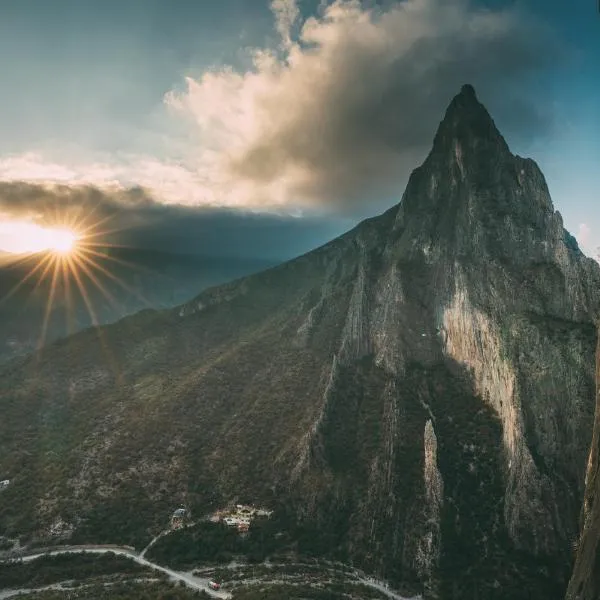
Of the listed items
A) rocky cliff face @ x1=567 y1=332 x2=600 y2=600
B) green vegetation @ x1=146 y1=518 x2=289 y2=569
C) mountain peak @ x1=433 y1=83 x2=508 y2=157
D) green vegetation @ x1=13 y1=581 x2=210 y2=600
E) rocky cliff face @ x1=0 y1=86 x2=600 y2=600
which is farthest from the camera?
mountain peak @ x1=433 y1=83 x2=508 y2=157

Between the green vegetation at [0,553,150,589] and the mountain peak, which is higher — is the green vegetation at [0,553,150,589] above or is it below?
below

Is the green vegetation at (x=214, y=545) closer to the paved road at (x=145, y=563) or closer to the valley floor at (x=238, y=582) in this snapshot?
the paved road at (x=145, y=563)

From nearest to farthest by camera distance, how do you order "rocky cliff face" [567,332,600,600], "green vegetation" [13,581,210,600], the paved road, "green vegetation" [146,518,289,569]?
"rocky cliff face" [567,332,600,600], "green vegetation" [13,581,210,600], the paved road, "green vegetation" [146,518,289,569]

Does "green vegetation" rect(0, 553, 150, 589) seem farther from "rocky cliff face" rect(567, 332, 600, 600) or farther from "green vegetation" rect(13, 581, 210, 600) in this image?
"rocky cliff face" rect(567, 332, 600, 600)

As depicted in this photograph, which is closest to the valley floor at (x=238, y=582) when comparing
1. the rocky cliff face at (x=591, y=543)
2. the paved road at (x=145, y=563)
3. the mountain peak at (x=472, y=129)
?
the paved road at (x=145, y=563)

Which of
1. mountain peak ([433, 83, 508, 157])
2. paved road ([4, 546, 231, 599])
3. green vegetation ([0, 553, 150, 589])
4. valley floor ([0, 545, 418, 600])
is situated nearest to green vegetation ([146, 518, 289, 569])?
paved road ([4, 546, 231, 599])

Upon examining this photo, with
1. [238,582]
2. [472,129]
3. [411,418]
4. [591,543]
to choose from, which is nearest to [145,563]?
[238,582]
